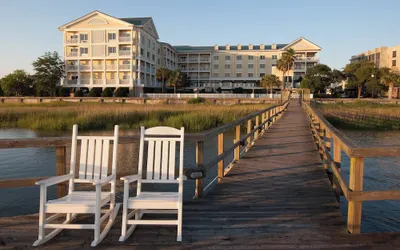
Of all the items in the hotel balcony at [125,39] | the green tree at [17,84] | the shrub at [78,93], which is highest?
the hotel balcony at [125,39]

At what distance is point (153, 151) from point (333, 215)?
2451 mm

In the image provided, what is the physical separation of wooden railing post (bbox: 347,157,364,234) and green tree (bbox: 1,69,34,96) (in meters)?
73.1

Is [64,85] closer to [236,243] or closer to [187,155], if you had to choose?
[187,155]

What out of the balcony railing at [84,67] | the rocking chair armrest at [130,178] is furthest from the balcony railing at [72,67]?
the rocking chair armrest at [130,178]

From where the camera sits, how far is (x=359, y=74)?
66375mm


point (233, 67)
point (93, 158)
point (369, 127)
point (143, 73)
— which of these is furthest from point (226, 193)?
point (233, 67)

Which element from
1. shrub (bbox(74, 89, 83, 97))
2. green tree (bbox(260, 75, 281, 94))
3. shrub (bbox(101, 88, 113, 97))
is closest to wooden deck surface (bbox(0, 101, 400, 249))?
shrub (bbox(101, 88, 113, 97))

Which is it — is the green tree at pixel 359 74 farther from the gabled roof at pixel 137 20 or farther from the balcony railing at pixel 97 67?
the balcony railing at pixel 97 67

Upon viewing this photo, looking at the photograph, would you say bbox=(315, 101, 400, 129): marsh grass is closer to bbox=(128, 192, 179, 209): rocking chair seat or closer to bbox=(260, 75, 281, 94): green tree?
bbox=(128, 192, 179, 209): rocking chair seat

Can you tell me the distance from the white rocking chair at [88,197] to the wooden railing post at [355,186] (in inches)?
105

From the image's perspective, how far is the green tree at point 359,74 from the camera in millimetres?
66000

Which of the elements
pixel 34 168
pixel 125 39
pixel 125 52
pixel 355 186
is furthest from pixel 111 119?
pixel 125 39

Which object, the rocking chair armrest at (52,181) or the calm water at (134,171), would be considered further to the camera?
the calm water at (134,171)

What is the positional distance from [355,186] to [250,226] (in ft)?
4.13
